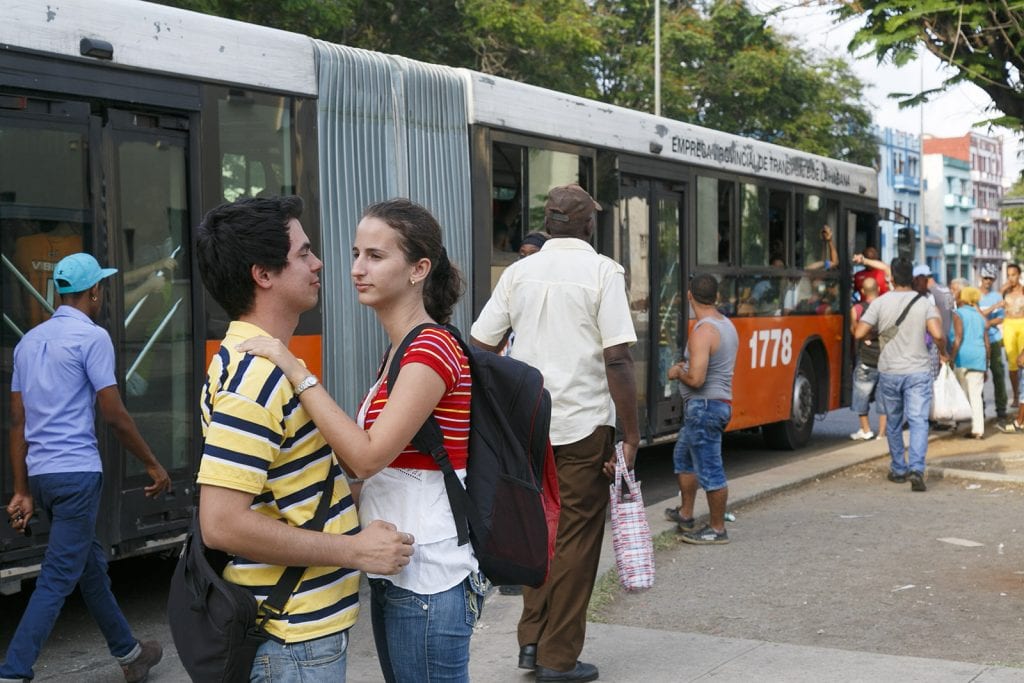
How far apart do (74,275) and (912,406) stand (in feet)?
23.5

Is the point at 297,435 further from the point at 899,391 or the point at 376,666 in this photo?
the point at 899,391

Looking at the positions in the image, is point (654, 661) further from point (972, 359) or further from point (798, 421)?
point (972, 359)

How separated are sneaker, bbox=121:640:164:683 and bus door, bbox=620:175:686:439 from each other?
5597 mm

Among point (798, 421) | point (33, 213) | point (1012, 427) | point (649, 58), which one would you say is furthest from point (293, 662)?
point (649, 58)

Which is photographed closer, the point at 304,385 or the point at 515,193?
the point at 304,385

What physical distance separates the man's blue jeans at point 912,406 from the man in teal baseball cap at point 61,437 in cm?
690

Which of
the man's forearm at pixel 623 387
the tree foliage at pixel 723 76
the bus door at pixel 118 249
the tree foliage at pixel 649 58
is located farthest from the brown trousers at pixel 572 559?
the tree foliage at pixel 723 76

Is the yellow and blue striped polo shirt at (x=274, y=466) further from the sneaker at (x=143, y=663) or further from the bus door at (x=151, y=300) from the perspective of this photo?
the bus door at (x=151, y=300)

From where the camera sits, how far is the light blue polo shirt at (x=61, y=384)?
5.53 meters

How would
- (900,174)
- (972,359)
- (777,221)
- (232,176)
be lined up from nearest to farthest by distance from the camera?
1. (232,176)
2. (777,221)
3. (972,359)
4. (900,174)

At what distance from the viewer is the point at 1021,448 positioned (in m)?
13.9

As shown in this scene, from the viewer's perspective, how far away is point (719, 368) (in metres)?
8.46

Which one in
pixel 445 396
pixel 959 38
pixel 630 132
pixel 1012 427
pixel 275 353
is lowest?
pixel 1012 427

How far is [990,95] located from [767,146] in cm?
274
